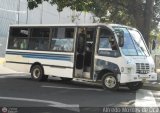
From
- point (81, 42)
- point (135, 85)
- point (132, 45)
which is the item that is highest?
point (81, 42)

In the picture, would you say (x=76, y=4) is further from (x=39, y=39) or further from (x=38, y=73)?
(x=38, y=73)

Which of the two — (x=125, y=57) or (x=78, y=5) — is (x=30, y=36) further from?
(x=125, y=57)

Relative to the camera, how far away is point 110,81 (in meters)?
17.6

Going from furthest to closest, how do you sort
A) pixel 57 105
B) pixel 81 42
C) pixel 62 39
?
pixel 62 39
pixel 81 42
pixel 57 105

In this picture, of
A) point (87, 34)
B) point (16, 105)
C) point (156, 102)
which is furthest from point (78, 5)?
point (16, 105)

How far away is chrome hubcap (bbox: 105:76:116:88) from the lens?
57.4 ft

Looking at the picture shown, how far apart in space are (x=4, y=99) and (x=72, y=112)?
294 cm

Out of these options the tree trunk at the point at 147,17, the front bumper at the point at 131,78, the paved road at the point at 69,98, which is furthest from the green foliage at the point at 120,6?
the front bumper at the point at 131,78

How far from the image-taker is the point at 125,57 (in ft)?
56.5

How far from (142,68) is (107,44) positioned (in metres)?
1.67

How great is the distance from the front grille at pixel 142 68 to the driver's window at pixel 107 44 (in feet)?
3.33

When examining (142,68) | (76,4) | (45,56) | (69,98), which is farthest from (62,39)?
(69,98)

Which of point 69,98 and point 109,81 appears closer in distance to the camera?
point 69,98

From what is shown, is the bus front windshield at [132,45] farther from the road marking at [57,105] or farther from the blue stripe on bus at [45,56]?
the road marking at [57,105]
